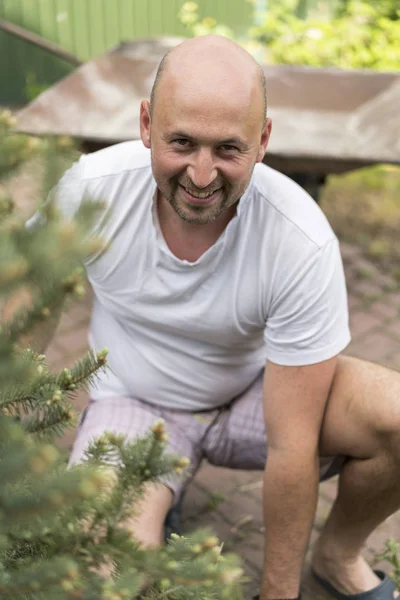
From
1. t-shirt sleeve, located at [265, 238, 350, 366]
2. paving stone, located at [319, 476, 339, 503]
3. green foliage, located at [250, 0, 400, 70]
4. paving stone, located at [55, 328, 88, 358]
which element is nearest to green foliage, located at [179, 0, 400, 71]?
green foliage, located at [250, 0, 400, 70]

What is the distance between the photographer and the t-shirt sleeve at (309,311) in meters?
1.99

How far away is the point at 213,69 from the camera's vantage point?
70.7 inches

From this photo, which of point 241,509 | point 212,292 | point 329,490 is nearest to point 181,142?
point 212,292

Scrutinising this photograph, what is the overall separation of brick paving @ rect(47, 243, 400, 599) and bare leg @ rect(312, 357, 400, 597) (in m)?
0.21

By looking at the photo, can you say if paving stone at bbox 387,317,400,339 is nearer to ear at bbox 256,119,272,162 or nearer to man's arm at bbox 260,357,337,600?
man's arm at bbox 260,357,337,600

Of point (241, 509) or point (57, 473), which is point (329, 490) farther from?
point (57, 473)

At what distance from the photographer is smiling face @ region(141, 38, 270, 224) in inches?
69.8

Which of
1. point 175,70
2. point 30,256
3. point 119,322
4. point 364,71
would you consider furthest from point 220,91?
point 364,71

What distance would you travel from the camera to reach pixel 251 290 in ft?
6.81

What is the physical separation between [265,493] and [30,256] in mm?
1647

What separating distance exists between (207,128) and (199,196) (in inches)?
6.9

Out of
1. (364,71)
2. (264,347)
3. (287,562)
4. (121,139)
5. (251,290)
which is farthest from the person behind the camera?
(364,71)

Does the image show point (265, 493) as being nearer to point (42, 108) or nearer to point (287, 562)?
point (287, 562)

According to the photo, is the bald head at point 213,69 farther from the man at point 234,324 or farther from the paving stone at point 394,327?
the paving stone at point 394,327
